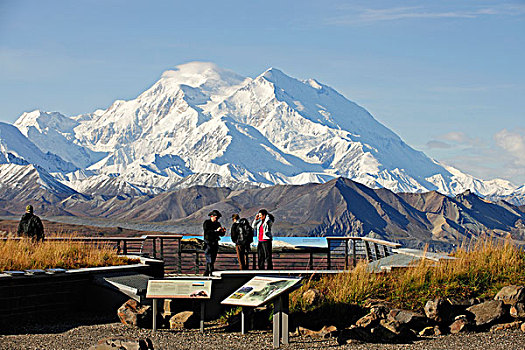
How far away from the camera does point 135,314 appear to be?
13.4m

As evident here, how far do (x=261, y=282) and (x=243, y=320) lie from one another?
960mm

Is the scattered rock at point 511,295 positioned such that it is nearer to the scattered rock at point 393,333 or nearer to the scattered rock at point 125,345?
the scattered rock at point 393,333

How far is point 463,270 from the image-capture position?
14.5 metres

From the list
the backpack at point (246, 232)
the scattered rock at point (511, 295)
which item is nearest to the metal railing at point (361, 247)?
the backpack at point (246, 232)

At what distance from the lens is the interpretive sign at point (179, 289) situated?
12.3 m

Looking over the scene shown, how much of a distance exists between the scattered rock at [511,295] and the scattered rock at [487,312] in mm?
296

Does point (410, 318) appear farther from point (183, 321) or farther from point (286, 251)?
point (286, 251)

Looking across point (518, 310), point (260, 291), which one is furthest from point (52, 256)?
point (518, 310)

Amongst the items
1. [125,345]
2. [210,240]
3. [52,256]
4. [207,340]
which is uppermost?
[210,240]

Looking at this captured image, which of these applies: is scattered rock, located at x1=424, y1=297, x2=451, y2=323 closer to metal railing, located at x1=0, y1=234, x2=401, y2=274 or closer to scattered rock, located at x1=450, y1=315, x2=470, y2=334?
scattered rock, located at x1=450, y1=315, x2=470, y2=334

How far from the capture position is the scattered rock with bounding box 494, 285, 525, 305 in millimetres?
13227

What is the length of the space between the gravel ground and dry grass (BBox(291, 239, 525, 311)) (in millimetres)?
1240

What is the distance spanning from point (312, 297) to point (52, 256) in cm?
560

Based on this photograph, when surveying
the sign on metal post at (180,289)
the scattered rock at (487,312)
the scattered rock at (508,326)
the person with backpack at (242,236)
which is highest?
the person with backpack at (242,236)
